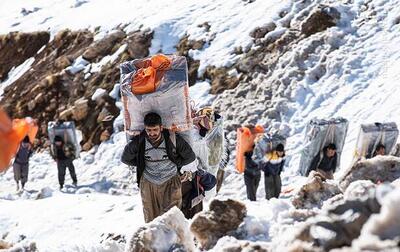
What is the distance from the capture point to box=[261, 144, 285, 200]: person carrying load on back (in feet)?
31.4

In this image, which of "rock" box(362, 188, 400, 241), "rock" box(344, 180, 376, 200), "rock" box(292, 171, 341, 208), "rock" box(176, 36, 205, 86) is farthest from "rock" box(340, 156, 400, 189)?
"rock" box(176, 36, 205, 86)

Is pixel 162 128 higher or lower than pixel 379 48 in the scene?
higher

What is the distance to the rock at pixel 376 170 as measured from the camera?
182 inches

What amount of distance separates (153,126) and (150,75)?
570mm

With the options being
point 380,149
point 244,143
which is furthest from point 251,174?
point 380,149

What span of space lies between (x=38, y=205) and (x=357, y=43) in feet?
29.9

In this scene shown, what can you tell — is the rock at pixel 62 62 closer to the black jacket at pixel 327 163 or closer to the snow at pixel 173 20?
the snow at pixel 173 20

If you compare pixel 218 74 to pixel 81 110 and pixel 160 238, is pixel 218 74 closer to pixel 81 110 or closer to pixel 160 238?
pixel 81 110

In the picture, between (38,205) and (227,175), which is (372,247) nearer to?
(38,205)

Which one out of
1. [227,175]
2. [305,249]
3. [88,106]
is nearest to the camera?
[305,249]

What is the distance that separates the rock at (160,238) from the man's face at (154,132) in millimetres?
2065

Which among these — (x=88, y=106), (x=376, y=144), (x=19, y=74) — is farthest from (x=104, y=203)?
(x=19, y=74)

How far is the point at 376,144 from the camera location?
357 inches

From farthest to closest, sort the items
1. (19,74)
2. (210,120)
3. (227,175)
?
(19,74)
(227,175)
(210,120)
